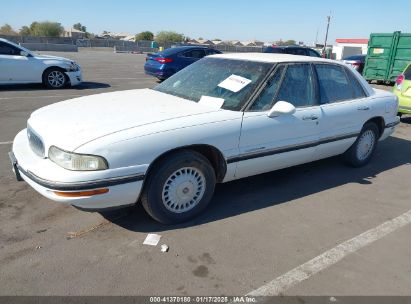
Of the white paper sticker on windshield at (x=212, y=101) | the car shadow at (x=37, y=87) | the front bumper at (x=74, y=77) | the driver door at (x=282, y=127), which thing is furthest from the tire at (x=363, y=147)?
the front bumper at (x=74, y=77)

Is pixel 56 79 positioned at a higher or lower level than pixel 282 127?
lower

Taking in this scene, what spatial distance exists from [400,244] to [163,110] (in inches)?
101

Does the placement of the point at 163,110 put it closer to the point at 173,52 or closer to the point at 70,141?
the point at 70,141

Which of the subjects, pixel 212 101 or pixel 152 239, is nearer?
pixel 152 239

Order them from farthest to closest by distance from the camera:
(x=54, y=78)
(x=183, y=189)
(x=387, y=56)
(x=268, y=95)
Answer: (x=387, y=56) < (x=54, y=78) < (x=268, y=95) < (x=183, y=189)

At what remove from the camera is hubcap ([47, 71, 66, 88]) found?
1067cm

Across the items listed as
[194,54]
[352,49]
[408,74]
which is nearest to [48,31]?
[352,49]

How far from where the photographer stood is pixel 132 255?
2.99m

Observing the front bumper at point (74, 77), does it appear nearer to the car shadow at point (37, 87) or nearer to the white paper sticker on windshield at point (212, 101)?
the car shadow at point (37, 87)

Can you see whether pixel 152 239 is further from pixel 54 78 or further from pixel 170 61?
pixel 170 61

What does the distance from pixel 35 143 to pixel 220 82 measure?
1.99 m

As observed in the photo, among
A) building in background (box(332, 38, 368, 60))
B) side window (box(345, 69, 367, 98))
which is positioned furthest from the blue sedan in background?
building in background (box(332, 38, 368, 60))

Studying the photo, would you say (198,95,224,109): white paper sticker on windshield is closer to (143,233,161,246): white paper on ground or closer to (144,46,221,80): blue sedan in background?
(143,233,161,246): white paper on ground

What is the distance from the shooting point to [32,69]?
10.3 meters
